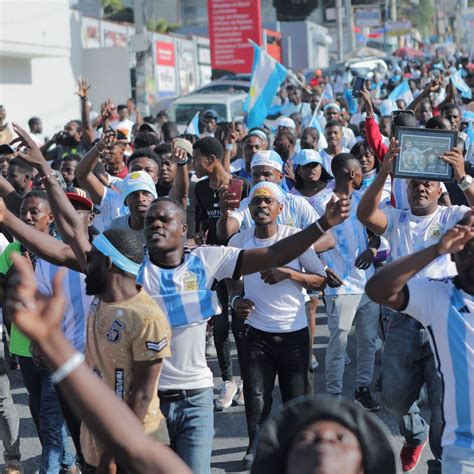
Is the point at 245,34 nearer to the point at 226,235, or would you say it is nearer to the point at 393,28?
the point at 226,235

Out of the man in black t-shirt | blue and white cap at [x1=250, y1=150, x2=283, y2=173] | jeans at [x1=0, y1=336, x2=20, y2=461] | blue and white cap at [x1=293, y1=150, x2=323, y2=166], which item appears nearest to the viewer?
jeans at [x1=0, y1=336, x2=20, y2=461]

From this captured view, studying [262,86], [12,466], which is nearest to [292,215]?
[12,466]

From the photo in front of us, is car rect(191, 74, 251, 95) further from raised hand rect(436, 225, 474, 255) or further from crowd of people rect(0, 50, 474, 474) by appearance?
raised hand rect(436, 225, 474, 255)

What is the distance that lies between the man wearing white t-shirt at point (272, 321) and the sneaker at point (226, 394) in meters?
1.49

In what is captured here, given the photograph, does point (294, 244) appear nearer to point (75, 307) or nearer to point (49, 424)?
point (75, 307)

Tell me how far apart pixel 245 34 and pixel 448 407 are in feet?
86.2

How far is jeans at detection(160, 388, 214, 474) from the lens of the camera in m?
4.75

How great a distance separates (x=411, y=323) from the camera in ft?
19.5

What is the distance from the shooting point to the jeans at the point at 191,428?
4.75 metres

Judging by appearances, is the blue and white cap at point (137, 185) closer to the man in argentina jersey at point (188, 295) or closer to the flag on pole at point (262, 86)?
the man in argentina jersey at point (188, 295)

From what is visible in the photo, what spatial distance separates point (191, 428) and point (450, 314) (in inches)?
53.2

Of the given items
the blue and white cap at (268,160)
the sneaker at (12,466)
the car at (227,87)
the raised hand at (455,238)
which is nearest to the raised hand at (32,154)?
the sneaker at (12,466)

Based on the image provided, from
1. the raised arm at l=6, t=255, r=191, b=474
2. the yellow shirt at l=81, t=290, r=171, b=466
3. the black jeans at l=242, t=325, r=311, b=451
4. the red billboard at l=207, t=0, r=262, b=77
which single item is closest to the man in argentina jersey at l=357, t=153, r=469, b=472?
the black jeans at l=242, t=325, r=311, b=451

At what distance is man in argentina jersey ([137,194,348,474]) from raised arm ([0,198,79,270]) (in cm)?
42
